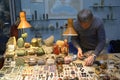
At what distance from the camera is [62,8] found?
179 inches

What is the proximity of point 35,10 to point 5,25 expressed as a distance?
32.1 inches

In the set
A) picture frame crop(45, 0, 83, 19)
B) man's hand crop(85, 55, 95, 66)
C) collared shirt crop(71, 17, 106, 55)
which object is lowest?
man's hand crop(85, 55, 95, 66)

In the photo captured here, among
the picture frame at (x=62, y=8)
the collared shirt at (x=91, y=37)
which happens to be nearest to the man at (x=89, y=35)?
the collared shirt at (x=91, y=37)

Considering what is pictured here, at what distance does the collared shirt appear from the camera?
8.36 feet

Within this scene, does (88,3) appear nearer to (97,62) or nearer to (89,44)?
(89,44)

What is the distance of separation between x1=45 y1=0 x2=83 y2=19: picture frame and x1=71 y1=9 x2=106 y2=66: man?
1816 mm

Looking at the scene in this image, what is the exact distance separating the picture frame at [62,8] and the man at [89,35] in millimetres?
1816

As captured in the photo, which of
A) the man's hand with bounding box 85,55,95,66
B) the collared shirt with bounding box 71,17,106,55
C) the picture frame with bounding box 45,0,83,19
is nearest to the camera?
the man's hand with bounding box 85,55,95,66

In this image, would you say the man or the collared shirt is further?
the collared shirt

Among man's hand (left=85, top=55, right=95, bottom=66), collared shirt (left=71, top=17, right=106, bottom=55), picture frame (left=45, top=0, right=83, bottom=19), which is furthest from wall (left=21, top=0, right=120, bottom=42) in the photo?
man's hand (left=85, top=55, right=95, bottom=66)

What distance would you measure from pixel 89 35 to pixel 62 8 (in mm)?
1969

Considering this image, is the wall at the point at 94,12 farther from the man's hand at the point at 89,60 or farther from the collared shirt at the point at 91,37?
the man's hand at the point at 89,60

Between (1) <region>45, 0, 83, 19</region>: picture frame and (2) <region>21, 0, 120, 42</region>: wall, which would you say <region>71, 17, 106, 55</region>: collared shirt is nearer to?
(2) <region>21, 0, 120, 42</region>: wall

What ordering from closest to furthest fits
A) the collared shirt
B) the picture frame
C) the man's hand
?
the man's hand, the collared shirt, the picture frame
